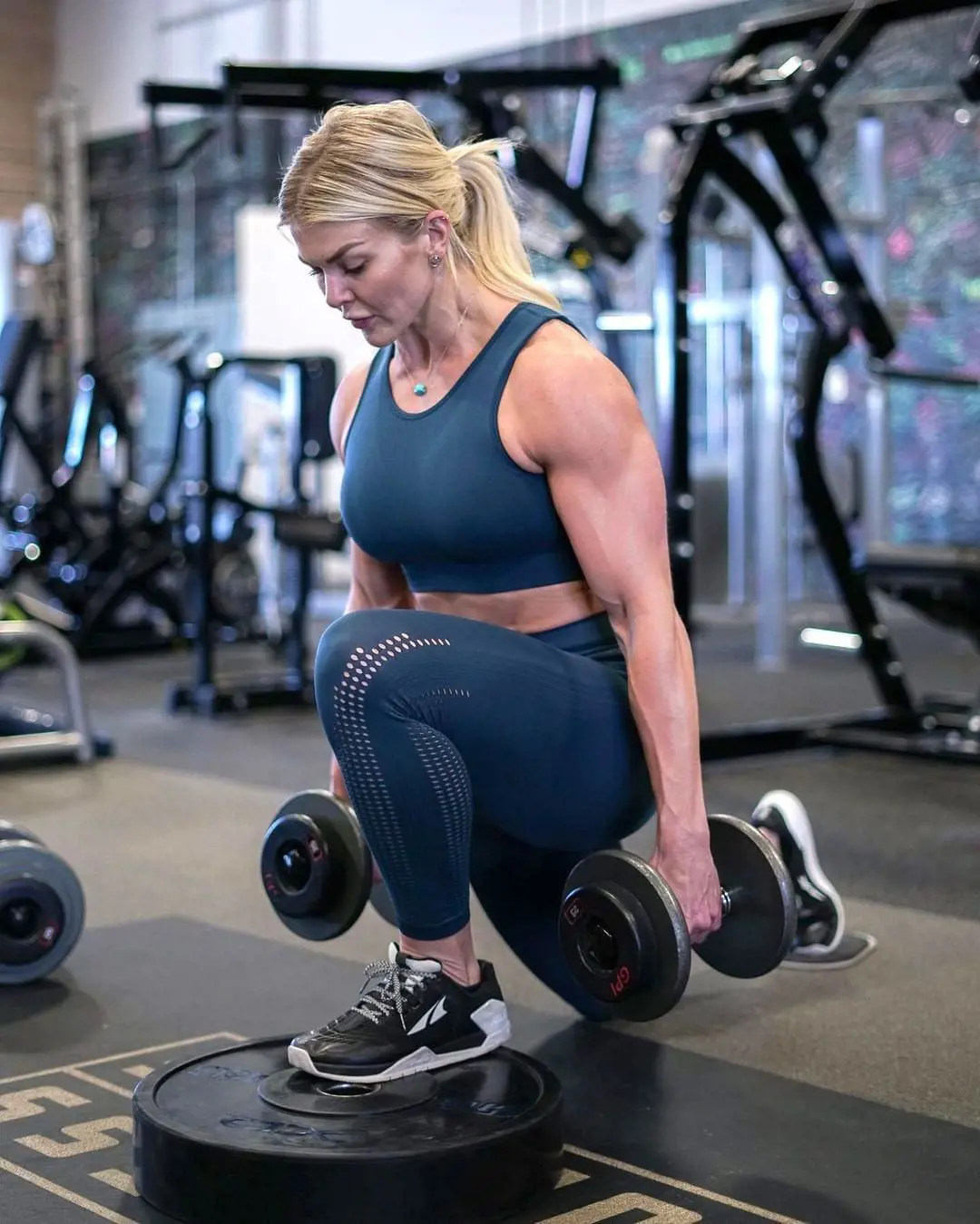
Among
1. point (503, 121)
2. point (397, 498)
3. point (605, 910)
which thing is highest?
point (503, 121)

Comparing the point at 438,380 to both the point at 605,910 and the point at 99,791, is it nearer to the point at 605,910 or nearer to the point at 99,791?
the point at 605,910

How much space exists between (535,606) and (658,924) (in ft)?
1.34

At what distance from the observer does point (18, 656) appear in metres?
4.86

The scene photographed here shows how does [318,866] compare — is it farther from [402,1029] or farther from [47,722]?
[47,722]

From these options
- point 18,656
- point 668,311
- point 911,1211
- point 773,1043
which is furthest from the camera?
point 18,656

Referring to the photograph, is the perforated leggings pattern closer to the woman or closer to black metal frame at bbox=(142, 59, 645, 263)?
the woman

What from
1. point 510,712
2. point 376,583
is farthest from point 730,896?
point 376,583

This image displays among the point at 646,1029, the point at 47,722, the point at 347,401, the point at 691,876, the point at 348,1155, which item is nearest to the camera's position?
the point at 348,1155

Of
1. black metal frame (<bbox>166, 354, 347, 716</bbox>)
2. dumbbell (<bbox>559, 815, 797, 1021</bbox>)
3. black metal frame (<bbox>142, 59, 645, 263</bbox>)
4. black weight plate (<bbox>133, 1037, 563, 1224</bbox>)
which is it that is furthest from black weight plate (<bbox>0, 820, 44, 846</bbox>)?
black metal frame (<bbox>142, 59, 645, 263</bbox>)

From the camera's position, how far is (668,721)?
5.31 ft

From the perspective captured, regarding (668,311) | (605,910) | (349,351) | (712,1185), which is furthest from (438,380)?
(349,351)

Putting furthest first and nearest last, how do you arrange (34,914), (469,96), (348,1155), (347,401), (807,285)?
(469,96)
(807,285)
(34,914)
(347,401)
(348,1155)

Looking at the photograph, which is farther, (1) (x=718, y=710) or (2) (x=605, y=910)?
(1) (x=718, y=710)

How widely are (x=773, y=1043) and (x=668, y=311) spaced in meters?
2.22
